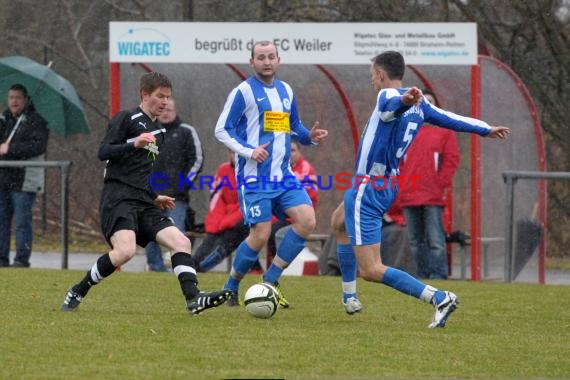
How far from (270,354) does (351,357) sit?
41cm

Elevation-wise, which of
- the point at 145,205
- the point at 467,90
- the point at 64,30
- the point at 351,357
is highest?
the point at 64,30

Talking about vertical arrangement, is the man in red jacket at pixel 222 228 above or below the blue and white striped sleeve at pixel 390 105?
below

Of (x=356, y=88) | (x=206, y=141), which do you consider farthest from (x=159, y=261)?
(x=356, y=88)

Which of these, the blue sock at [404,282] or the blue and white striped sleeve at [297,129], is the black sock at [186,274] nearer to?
Result: the blue sock at [404,282]

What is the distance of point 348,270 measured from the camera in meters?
8.92

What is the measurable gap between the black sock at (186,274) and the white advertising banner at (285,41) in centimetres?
580

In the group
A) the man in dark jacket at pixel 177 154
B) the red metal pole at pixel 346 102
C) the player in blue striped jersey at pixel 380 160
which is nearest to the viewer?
the player in blue striped jersey at pixel 380 160

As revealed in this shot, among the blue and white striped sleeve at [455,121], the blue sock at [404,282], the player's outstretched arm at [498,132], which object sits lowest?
the blue sock at [404,282]

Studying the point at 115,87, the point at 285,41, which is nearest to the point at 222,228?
the point at 115,87

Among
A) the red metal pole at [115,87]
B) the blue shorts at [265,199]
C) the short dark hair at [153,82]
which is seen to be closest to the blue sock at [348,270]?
the blue shorts at [265,199]

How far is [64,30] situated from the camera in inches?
781

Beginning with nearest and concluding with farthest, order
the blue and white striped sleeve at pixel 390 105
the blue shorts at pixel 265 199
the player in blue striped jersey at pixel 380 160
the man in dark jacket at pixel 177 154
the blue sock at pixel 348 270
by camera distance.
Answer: the blue and white striped sleeve at pixel 390 105, the player in blue striped jersey at pixel 380 160, the blue sock at pixel 348 270, the blue shorts at pixel 265 199, the man in dark jacket at pixel 177 154

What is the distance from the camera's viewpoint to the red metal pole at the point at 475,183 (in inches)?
539

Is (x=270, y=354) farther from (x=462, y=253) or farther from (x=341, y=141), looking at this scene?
(x=341, y=141)
